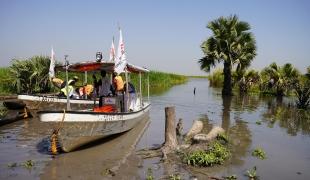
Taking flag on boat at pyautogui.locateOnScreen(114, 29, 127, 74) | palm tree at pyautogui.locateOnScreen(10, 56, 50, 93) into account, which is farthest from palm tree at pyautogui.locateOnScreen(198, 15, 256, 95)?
flag on boat at pyautogui.locateOnScreen(114, 29, 127, 74)

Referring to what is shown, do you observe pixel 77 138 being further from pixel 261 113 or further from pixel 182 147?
pixel 261 113

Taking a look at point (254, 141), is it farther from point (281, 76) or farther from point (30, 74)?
point (281, 76)

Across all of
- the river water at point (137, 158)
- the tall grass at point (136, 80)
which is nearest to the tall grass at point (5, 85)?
the tall grass at point (136, 80)

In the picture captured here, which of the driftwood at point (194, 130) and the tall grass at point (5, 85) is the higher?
the tall grass at point (5, 85)

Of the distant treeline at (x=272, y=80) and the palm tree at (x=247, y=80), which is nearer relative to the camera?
the distant treeline at (x=272, y=80)

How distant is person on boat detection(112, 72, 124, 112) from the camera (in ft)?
42.0

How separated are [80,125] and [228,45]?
23.9m

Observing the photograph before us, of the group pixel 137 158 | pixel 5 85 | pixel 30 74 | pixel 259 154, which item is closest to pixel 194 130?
pixel 259 154

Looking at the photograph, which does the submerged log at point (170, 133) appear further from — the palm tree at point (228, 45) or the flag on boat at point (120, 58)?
the palm tree at point (228, 45)

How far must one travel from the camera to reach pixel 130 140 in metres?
13.0

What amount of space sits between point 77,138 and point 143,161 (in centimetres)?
209

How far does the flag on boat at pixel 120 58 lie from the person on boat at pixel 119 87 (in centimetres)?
126

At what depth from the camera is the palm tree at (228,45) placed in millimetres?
31953

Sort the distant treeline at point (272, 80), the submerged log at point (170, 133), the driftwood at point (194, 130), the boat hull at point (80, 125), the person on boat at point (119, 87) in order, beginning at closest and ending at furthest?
the boat hull at point (80, 125)
the submerged log at point (170, 133)
the driftwood at point (194, 130)
the person on boat at point (119, 87)
the distant treeline at point (272, 80)
